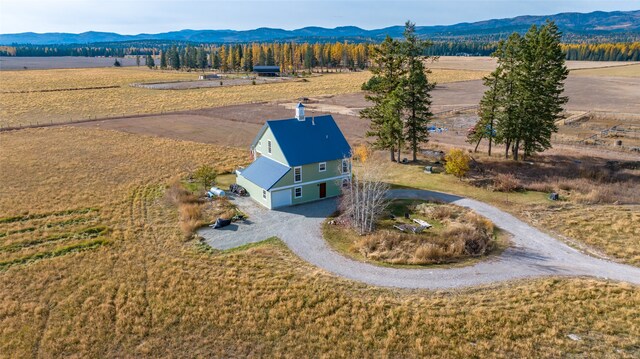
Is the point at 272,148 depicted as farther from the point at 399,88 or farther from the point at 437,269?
the point at 437,269

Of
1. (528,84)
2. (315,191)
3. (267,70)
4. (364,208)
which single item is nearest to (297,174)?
(315,191)

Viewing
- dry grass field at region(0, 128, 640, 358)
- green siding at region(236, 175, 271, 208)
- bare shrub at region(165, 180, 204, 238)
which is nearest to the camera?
dry grass field at region(0, 128, 640, 358)

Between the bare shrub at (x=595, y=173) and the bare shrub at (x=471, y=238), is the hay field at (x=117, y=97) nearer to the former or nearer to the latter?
the bare shrub at (x=595, y=173)

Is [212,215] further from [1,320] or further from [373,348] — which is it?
[373,348]

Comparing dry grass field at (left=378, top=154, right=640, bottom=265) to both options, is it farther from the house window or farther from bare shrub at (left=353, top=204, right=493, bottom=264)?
the house window

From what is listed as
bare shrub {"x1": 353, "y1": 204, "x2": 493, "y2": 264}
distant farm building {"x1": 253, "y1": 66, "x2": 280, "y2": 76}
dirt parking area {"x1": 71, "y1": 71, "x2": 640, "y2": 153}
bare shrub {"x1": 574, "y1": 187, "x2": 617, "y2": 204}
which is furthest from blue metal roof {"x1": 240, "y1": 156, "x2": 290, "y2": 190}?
distant farm building {"x1": 253, "y1": 66, "x2": 280, "y2": 76}

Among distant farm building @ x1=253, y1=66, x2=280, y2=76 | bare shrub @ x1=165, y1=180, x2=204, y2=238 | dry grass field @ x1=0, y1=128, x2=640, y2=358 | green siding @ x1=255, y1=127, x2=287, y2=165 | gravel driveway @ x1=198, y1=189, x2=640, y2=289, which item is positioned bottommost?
dry grass field @ x1=0, y1=128, x2=640, y2=358

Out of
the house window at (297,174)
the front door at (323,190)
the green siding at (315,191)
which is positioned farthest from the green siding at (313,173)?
the front door at (323,190)
